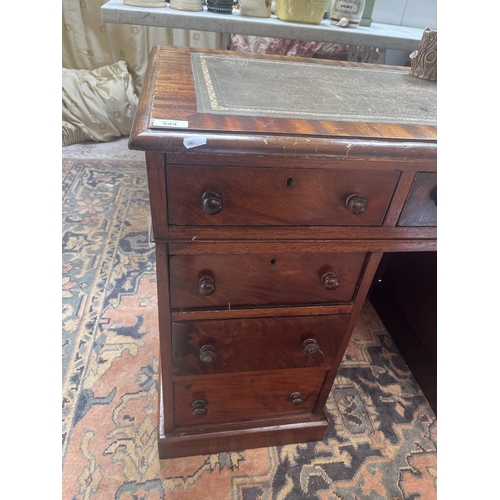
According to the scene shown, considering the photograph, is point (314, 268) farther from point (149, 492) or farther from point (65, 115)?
point (65, 115)

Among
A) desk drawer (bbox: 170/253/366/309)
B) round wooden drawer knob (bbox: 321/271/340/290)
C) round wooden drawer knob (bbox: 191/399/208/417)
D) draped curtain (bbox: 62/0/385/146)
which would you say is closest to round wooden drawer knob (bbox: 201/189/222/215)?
desk drawer (bbox: 170/253/366/309)

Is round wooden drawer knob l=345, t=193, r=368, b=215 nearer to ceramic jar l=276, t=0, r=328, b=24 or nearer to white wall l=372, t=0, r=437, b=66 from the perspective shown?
ceramic jar l=276, t=0, r=328, b=24

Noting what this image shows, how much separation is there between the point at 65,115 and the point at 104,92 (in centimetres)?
27

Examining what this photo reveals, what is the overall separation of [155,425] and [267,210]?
0.77 m

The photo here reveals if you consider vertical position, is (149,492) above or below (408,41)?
below

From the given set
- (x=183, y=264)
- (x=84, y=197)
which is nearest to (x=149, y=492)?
(x=183, y=264)

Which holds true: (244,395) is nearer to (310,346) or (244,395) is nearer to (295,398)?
(295,398)

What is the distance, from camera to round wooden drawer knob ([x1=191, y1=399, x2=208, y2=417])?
3.00 feet

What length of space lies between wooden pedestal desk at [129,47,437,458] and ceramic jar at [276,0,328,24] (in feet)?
1.09

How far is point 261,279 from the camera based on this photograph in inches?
28.8

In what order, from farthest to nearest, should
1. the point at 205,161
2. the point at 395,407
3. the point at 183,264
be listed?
the point at 395,407, the point at 183,264, the point at 205,161

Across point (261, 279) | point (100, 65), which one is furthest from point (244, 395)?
point (100, 65)

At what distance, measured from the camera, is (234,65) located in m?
0.85

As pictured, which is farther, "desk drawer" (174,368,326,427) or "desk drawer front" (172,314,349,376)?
"desk drawer" (174,368,326,427)
